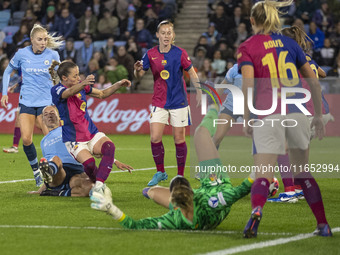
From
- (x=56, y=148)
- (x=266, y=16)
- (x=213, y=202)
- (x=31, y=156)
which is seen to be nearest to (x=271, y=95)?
(x=266, y=16)

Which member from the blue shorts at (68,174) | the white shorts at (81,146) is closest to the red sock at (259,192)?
the white shorts at (81,146)

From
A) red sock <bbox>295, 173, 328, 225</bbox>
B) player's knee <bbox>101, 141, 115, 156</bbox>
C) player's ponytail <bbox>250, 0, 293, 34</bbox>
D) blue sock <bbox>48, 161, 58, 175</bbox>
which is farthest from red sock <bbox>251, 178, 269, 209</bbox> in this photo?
blue sock <bbox>48, 161, 58, 175</bbox>

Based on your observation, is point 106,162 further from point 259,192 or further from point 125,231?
point 259,192

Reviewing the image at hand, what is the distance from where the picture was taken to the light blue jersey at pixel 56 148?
9.90 m

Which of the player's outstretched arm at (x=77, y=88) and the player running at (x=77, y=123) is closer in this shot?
the player's outstretched arm at (x=77, y=88)

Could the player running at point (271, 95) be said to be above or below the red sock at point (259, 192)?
above

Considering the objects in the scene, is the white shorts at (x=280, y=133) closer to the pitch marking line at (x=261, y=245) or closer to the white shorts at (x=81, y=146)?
the pitch marking line at (x=261, y=245)

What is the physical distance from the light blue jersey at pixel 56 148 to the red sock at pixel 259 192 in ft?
13.0

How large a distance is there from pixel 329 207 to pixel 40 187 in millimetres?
A: 3634

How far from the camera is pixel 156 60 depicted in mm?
11164

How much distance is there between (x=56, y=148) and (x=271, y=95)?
4218 millimetres

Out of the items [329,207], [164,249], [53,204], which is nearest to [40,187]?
[53,204]

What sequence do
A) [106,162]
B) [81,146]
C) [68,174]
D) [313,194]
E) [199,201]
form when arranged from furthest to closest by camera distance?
[68,174] → [81,146] → [106,162] → [199,201] → [313,194]

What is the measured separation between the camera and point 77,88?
8.91 meters
